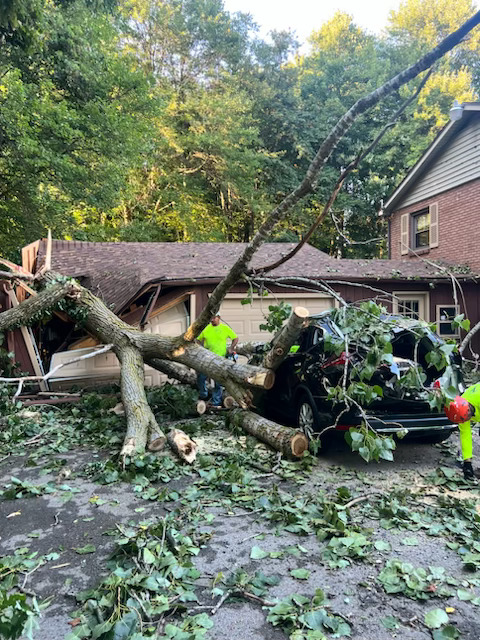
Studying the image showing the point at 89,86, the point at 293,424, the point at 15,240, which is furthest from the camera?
the point at 15,240

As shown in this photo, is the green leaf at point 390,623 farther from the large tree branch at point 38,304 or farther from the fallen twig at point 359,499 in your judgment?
the large tree branch at point 38,304

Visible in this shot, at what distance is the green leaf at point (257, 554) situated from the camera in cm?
329

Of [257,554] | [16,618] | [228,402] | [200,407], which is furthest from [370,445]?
[228,402]

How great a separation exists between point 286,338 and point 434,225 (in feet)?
38.4

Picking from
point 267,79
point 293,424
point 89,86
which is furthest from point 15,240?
point 267,79

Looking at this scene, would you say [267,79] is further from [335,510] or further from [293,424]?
[335,510]

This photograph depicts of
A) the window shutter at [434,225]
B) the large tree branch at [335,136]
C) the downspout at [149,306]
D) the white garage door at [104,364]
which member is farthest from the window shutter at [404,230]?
the large tree branch at [335,136]

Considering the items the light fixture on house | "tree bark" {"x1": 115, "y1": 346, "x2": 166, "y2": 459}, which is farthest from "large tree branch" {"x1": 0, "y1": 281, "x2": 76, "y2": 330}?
the light fixture on house

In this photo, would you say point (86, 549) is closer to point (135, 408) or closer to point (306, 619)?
point (306, 619)

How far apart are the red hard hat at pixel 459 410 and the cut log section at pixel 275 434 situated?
1.67 metres

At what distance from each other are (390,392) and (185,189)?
72.5ft

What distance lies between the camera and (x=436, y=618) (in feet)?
8.35

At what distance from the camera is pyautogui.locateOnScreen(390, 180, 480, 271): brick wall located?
538 inches

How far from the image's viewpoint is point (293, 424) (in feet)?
→ 21.6
